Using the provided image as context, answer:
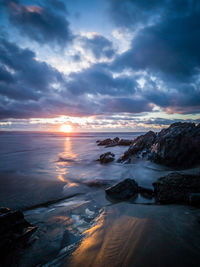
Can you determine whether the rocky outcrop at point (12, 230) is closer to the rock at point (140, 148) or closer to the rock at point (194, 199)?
the rock at point (194, 199)

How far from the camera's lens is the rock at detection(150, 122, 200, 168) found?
518 cm

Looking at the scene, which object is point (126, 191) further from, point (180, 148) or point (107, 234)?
point (180, 148)

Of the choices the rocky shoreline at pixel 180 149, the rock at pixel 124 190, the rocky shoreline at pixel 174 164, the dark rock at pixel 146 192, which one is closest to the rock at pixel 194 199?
the rocky shoreline at pixel 174 164

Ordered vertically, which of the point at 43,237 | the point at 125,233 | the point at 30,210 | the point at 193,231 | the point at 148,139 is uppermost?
the point at 148,139

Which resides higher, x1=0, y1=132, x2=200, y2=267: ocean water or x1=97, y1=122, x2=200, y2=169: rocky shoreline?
x1=97, y1=122, x2=200, y2=169: rocky shoreline

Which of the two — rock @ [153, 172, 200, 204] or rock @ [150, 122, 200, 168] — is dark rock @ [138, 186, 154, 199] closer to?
rock @ [153, 172, 200, 204]

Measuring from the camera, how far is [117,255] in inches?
64.2

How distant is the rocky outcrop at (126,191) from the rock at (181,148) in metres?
2.46

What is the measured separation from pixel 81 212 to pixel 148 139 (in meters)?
7.98

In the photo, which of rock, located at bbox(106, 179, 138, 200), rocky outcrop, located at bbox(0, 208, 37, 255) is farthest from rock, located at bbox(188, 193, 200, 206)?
rocky outcrop, located at bbox(0, 208, 37, 255)

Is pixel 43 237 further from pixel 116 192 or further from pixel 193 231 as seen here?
pixel 193 231

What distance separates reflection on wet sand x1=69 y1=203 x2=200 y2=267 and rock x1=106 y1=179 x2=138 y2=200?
42.0 inches

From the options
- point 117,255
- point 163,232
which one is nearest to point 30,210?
point 117,255

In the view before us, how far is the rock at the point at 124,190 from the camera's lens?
3639 millimetres
